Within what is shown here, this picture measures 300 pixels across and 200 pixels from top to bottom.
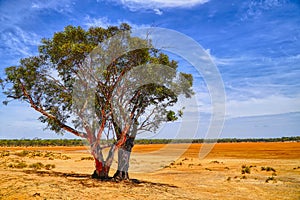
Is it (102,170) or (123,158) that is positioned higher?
(123,158)

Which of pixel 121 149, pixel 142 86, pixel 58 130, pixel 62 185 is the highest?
pixel 142 86

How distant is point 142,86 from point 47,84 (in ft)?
21.7

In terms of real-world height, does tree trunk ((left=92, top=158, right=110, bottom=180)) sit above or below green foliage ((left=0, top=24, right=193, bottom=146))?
below

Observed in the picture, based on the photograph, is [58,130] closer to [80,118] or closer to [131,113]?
[80,118]

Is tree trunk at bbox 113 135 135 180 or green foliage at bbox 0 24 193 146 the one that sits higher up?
green foliage at bbox 0 24 193 146

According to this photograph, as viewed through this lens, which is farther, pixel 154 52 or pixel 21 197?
pixel 154 52

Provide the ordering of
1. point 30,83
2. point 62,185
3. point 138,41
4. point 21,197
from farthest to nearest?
point 30,83 → point 138,41 → point 62,185 → point 21,197

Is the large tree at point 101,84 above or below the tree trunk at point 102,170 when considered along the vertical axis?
above

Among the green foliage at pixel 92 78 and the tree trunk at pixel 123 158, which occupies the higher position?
the green foliage at pixel 92 78

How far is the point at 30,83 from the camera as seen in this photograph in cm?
1919

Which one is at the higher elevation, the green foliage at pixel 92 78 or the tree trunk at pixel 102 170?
the green foliage at pixel 92 78

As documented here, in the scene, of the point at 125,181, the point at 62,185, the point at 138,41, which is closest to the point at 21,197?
the point at 62,185

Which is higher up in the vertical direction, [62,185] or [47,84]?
[47,84]

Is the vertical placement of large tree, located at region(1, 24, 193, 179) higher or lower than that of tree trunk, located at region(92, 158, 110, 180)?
higher
